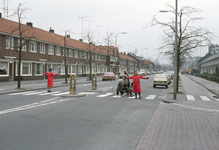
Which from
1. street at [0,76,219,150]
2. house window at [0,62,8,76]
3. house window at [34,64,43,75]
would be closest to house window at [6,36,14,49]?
house window at [0,62,8,76]

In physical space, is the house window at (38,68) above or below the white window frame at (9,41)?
below

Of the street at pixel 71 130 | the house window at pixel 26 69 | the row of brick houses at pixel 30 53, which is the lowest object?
the street at pixel 71 130

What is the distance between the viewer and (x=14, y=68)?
3031cm

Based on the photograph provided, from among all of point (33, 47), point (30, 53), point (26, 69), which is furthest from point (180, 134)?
point (33, 47)

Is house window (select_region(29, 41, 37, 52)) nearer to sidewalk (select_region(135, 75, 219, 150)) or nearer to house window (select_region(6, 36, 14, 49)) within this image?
house window (select_region(6, 36, 14, 49))

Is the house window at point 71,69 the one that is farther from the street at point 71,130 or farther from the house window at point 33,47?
the street at point 71,130

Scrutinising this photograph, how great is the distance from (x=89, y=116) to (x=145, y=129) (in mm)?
2469

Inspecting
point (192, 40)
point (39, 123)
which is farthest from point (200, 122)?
point (192, 40)

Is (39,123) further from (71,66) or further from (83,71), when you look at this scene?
(83,71)

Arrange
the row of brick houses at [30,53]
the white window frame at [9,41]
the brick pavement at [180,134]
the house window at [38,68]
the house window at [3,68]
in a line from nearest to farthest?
the brick pavement at [180,134] < the house window at [3,68] < the row of brick houses at [30,53] < the white window frame at [9,41] < the house window at [38,68]

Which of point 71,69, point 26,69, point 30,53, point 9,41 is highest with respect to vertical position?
point 9,41

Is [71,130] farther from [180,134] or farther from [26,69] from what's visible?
[26,69]

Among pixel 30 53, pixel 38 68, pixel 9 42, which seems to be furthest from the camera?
pixel 38 68

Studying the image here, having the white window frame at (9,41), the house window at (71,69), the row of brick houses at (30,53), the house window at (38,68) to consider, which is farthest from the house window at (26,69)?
the house window at (71,69)
